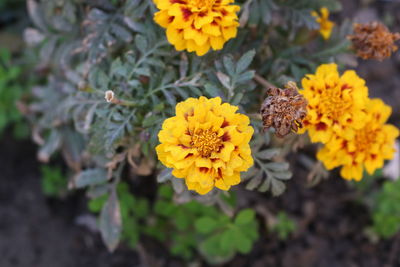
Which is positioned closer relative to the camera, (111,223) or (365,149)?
(365,149)

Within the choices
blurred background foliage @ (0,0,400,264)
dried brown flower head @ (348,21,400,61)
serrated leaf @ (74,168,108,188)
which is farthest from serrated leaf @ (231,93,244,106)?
serrated leaf @ (74,168,108,188)

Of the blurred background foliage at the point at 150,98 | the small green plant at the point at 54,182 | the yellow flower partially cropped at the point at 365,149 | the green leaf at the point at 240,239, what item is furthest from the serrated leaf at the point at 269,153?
the small green plant at the point at 54,182

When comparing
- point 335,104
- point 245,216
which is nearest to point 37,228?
point 245,216

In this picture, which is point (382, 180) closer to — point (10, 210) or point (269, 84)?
point (269, 84)

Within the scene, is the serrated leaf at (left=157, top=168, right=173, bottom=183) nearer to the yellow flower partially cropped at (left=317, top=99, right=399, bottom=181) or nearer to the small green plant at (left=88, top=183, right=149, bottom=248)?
the yellow flower partially cropped at (left=317, top=99, right=399, bottom=181)

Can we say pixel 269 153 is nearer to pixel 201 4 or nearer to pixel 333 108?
pixel 333 108

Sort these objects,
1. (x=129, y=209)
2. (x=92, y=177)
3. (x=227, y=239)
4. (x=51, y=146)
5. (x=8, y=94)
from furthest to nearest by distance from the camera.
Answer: (x=8, y=94) < (x=129, y=209) < (x=51, y=146) < (x=227, y=239) < (x=92, y=177)

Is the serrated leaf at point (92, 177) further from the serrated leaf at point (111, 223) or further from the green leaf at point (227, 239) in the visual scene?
the green leaf at point (227, 239)
